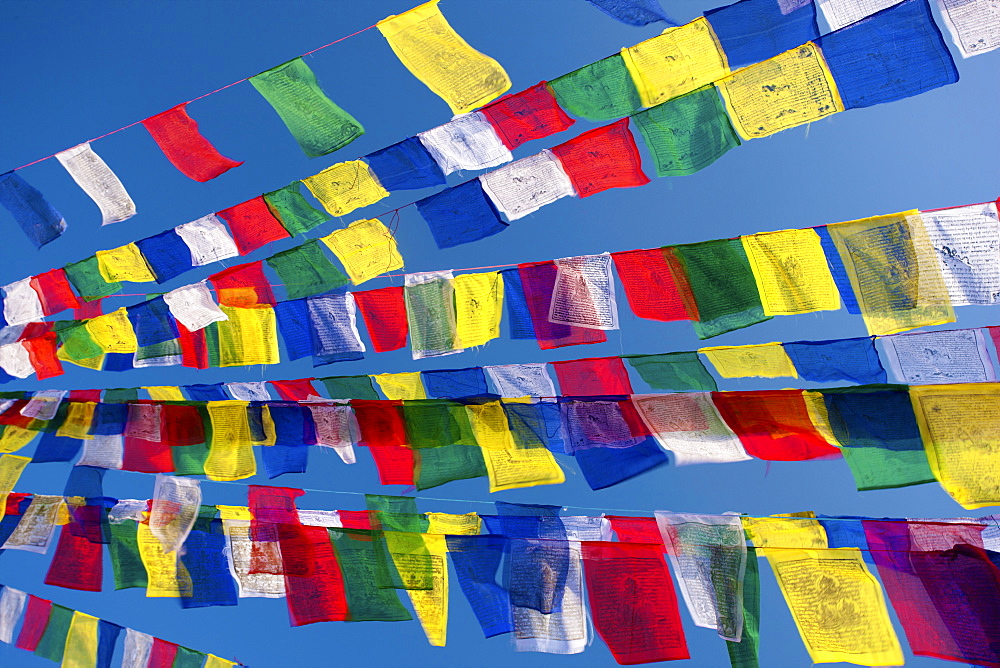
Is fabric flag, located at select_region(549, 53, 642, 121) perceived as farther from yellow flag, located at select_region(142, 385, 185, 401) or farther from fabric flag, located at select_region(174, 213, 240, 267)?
yellow flag, located at select_region(142, 385, 185, 401)

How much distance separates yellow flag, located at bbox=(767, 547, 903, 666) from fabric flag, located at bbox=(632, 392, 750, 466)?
0.50 meters

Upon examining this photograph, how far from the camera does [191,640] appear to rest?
7793mm

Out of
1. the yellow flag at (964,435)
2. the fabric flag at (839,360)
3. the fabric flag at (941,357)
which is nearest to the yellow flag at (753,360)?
the fabric flag at (839,360)

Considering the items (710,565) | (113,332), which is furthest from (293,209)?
(710,565)

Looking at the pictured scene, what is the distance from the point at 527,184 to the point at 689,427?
1.33 m

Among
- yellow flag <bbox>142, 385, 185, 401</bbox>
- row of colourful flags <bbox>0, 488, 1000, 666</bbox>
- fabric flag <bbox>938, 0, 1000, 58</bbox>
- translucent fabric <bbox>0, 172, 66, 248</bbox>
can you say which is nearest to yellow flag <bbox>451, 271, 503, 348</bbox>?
row of colourful flags <bbox>0, 488, 1000, 666</bbox>

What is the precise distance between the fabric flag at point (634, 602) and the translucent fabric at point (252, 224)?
7.81ft

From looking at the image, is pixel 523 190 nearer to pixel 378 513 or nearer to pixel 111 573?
pixel 378 513

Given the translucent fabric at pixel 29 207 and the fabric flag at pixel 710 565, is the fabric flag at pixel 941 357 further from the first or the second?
the translucent fabric at pixel 29 207

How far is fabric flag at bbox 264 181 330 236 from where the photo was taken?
4164 mm

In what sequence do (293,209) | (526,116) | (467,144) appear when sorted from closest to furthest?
(526,116), (467,144), (293,209)

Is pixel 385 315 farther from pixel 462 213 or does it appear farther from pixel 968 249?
pixel 968 249

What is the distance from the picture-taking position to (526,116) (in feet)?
11.7

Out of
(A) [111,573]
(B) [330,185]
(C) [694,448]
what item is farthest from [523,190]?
(A) [111,573]
